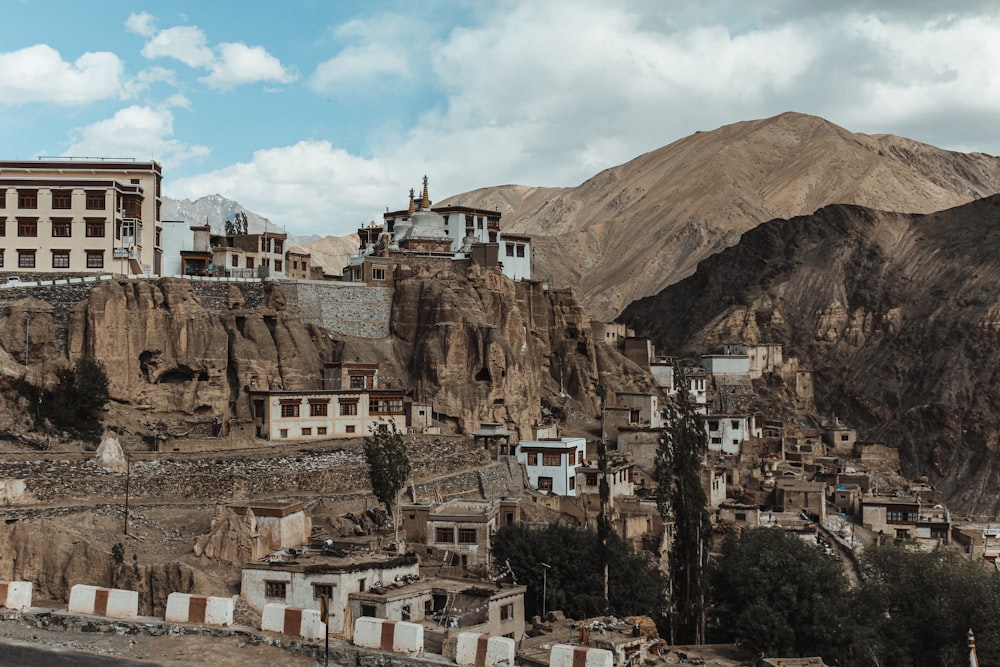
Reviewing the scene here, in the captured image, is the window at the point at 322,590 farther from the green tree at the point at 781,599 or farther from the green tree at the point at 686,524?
the green tree at the point at 781,599

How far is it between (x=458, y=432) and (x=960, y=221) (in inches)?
3484

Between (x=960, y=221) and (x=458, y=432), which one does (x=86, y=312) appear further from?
(x=960, y=221)

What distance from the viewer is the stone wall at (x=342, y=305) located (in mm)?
56438

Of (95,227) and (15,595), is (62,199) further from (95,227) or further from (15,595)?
(15,595)

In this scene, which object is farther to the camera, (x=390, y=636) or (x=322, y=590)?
(x=322, y=590)

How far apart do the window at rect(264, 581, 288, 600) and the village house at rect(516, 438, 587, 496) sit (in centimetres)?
2002

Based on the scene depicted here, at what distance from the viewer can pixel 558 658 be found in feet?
76.0

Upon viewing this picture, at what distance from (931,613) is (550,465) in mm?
20554

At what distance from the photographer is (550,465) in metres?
52.1

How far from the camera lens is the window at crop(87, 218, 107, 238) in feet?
170

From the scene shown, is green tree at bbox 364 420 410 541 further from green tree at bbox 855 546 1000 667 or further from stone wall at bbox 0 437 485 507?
green tree at bbox 855 546 1000 667

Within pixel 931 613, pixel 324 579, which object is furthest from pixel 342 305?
pixel 931 613

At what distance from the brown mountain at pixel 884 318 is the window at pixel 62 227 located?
64.6 meters

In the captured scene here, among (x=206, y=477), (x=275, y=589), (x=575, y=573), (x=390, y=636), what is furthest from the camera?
(x=206, y=477)
